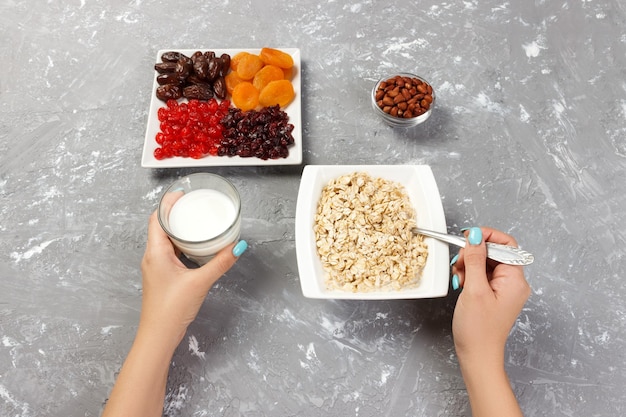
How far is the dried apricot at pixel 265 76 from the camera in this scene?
1.39 m

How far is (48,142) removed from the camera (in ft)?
4.53

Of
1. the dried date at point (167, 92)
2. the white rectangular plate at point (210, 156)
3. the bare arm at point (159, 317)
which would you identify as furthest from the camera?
the dried date at point (167, 92)

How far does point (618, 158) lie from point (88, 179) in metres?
1.62

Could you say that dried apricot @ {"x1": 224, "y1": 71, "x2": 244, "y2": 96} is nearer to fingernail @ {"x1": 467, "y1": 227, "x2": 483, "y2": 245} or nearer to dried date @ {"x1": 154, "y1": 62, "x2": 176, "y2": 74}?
dried date @ {"x1": 154, "y1": 62, "x2": 176, "y2": 74}

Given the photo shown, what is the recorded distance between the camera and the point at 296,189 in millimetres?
1338

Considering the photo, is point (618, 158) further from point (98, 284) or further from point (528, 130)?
point (98, 284)

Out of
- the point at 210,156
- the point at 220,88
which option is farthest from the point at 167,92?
the point at 210,156

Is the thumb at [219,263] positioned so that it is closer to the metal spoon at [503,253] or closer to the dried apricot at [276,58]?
the metal spoon at [503,253]

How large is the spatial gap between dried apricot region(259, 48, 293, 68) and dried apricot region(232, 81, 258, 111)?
10 centimetres

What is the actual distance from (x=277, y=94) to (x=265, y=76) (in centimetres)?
8

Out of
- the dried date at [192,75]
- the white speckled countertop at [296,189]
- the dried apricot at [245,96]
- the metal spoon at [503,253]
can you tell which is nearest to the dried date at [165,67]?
the dried date at [192,75]

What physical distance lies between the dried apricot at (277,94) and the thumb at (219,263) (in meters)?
0.53

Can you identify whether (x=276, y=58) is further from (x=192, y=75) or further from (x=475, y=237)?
(x=475, y=237)

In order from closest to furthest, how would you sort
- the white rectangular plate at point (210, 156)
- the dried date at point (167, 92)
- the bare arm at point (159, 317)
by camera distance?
the bare arm at point (159, 317) < the white rectangular plate at point (210, 156) < the dried date at point (167, 92)
